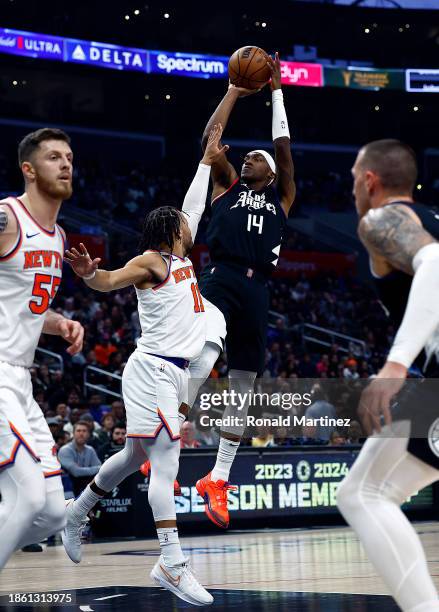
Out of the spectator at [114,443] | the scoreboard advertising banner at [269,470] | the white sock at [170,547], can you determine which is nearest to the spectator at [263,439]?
the scoreboard advertising banner at [269,470]

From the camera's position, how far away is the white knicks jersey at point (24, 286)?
5602mm

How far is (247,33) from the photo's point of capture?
3506 centimetres

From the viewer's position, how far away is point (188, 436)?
14578mm

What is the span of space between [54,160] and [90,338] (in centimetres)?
1469

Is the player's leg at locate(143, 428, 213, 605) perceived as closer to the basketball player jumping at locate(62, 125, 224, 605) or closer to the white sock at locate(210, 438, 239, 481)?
the basketball player jumping at locate(62, 125, 224, 605)

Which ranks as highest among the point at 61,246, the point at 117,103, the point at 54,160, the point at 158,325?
the point at 117,103

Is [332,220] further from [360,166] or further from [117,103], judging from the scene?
[360,166]

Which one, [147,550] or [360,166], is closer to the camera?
[360,166]

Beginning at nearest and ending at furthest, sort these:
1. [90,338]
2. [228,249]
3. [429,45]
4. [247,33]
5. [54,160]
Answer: [54,160], [228,249], [90,338], [247,33], [429,45]

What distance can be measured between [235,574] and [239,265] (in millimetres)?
2574

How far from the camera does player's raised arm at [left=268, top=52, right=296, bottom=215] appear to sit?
8.65 m

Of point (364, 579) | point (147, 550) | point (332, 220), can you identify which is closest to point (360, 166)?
point (364, 579)

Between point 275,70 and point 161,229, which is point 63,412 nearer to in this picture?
point 275,70

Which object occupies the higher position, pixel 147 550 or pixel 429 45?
pixel 429 45
